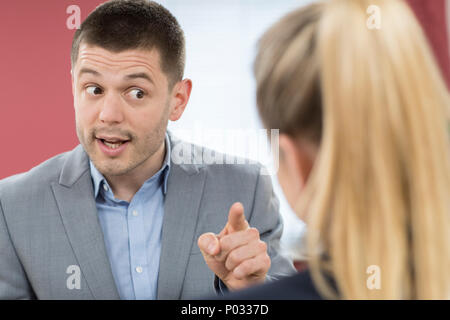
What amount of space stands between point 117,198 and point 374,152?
1049 millimetres

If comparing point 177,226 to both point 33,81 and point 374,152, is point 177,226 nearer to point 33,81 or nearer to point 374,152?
point 33,81

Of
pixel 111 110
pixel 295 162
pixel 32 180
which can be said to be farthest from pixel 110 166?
pixel 295 162

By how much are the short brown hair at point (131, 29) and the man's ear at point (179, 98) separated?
7cm

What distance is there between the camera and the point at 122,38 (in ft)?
Result: 4.88

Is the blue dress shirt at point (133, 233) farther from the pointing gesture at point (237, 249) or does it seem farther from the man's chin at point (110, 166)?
the pointing gesture at point (237, 249)

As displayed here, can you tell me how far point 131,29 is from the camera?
149 cm

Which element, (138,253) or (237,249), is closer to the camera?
(237,249)

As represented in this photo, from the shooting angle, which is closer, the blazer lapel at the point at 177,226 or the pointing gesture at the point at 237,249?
the pointing gesture at the point at 237,249

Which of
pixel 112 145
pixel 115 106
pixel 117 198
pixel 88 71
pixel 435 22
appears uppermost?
pixel 435 22

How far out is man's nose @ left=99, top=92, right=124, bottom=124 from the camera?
4.67ft

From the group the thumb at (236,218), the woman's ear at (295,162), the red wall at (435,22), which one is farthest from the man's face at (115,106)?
the red wall at (435,22)

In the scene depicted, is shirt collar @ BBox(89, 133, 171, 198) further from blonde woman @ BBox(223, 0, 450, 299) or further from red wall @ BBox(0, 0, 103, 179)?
blonde woman @ BBox(223, 0, 450, 299)

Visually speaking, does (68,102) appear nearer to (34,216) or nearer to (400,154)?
(34,216)

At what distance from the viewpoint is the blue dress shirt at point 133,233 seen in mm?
1462
